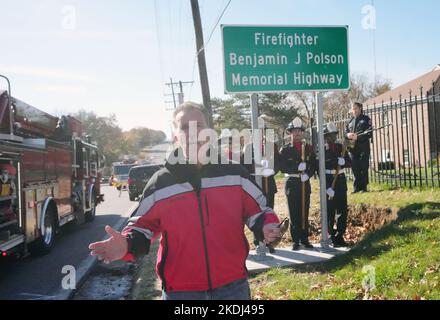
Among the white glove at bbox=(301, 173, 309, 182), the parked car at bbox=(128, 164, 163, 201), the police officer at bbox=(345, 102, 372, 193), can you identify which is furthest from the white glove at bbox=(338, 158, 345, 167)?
the parked car at bbox=(128, 164, 163, 201)

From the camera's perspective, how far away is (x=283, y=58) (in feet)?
22.6

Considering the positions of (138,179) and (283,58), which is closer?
(283,58)

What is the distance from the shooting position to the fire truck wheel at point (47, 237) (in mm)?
9172

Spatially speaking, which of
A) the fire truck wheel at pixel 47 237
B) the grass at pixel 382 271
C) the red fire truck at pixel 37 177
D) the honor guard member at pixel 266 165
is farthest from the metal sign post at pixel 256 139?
the fire truck wheel at pixel 47 237

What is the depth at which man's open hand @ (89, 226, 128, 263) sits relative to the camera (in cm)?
258

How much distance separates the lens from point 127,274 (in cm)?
787

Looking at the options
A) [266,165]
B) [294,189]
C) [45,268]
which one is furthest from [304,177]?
[45,268]

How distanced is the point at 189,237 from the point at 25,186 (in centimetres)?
665

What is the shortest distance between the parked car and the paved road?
30.3 feet

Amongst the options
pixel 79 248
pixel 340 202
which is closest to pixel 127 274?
pixel 79 248

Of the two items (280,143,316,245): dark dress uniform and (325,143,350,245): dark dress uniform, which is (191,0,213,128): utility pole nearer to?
(325,143,350,245): dark dress uniform

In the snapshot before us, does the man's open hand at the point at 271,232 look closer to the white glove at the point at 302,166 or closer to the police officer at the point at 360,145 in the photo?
the white glove at the point at 302,166

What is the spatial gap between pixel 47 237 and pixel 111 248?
788cm

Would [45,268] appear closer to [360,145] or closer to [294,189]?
[294,189]
